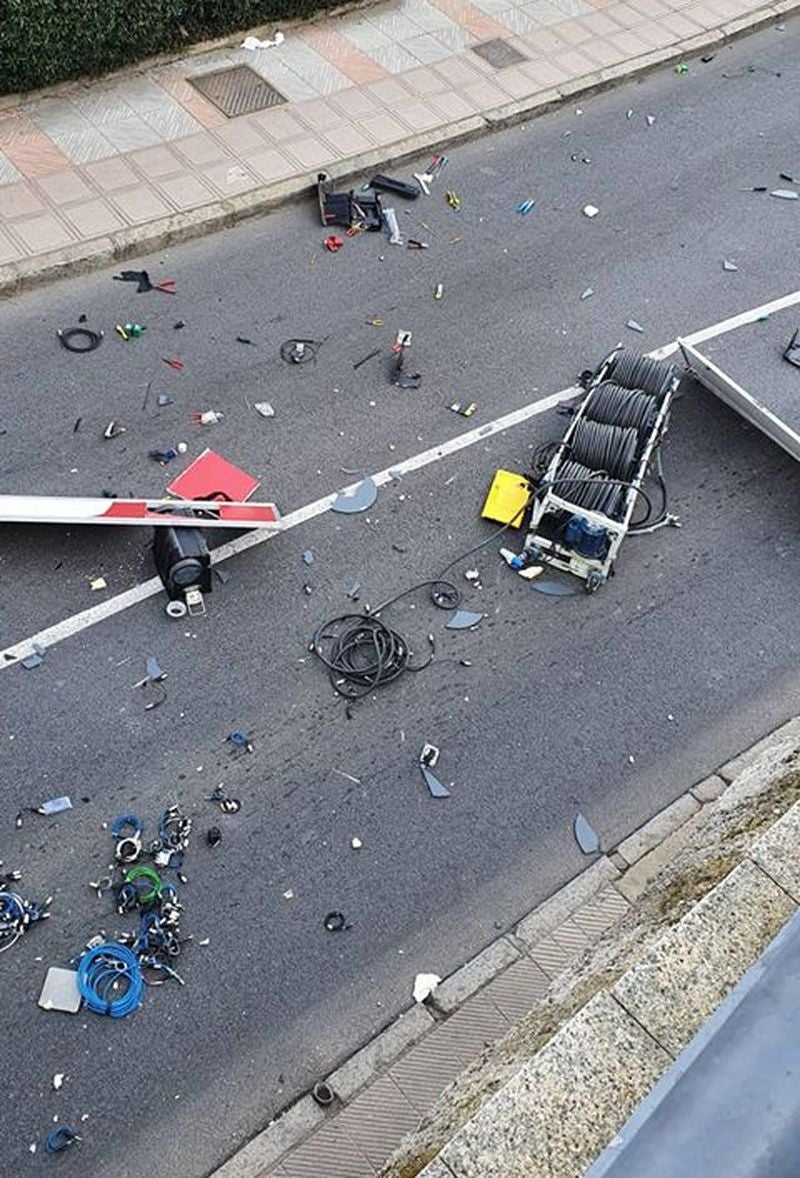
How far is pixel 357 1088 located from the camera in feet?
21.4

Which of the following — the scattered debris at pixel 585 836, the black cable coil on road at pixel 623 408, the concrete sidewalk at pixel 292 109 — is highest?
the concrete sidewalk at pixel 292 109

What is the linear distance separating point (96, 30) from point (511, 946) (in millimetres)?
10355

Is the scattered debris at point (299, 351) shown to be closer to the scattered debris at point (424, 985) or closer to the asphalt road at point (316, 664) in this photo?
the asphalt road at point (316, 664)

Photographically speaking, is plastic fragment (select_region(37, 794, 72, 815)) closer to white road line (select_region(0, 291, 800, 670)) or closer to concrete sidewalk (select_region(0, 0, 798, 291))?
white road line (select_region(0, 291, 800, 670))

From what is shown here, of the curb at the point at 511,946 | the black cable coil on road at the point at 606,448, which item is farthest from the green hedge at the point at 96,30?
the curb at the point at 511,946

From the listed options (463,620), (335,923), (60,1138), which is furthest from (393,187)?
(60,1138)

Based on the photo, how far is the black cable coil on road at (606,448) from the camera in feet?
29.7

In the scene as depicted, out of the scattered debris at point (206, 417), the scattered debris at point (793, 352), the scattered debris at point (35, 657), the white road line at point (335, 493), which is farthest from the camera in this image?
the scattered debris at point (793, 352)

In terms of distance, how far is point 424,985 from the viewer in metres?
6.98

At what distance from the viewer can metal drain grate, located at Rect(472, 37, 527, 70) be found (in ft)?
45.3

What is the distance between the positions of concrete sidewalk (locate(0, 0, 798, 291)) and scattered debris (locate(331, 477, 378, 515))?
3643 mm

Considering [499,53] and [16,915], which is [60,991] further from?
[499,53]

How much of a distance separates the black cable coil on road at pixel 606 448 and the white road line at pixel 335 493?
1077 mm

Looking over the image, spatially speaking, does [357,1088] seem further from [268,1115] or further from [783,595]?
[783,595]
